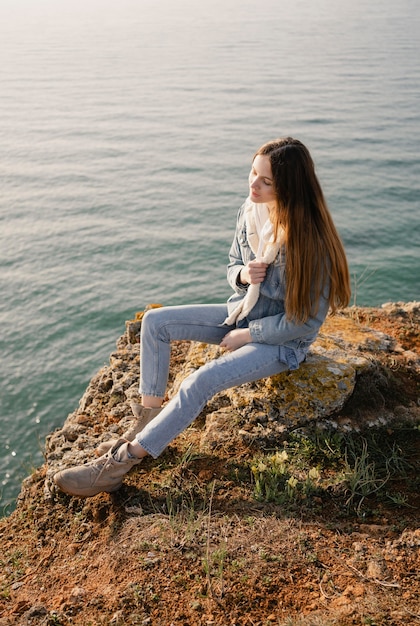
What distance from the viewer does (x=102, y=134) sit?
26.0 metres

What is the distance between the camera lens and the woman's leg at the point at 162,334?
5102 mm

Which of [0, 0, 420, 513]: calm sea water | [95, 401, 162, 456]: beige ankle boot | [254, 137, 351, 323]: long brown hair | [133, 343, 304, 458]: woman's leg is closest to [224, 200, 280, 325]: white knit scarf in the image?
[254, 137, 351, 323]: long brown hair

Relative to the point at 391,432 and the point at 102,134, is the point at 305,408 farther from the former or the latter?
the point at 102,134

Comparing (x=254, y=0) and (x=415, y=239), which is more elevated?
(x=254, y=0)

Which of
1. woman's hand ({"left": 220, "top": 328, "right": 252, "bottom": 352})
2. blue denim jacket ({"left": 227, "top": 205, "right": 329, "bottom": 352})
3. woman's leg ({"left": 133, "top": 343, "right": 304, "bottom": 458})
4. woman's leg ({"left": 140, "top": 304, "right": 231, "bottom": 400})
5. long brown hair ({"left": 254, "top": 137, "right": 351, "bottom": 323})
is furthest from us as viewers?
woman's leg ({"left": 140, "top": 304, "right": 231, "bottom": 400})

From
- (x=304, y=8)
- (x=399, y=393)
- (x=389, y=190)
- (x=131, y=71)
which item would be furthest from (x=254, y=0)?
(x=399, y=393)

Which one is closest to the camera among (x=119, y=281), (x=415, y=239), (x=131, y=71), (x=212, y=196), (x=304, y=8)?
(x=119, y=281)

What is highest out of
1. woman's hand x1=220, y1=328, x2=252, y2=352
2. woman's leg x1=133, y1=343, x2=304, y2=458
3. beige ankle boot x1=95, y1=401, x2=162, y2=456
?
woman's hand x1=220, y1=328, x2=252, y2=352

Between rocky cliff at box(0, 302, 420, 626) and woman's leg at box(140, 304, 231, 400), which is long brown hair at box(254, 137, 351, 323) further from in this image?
rocky cliff at box(0, 302, 420, 626)

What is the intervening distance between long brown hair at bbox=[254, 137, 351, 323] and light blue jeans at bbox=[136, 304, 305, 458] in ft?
1.62

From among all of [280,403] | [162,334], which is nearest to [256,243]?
[162,334]

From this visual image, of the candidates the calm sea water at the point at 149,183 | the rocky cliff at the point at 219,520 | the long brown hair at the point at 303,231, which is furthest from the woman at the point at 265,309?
the calm sea water at the point at 149,183

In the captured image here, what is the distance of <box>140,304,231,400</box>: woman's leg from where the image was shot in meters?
5.10

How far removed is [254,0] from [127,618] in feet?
442
